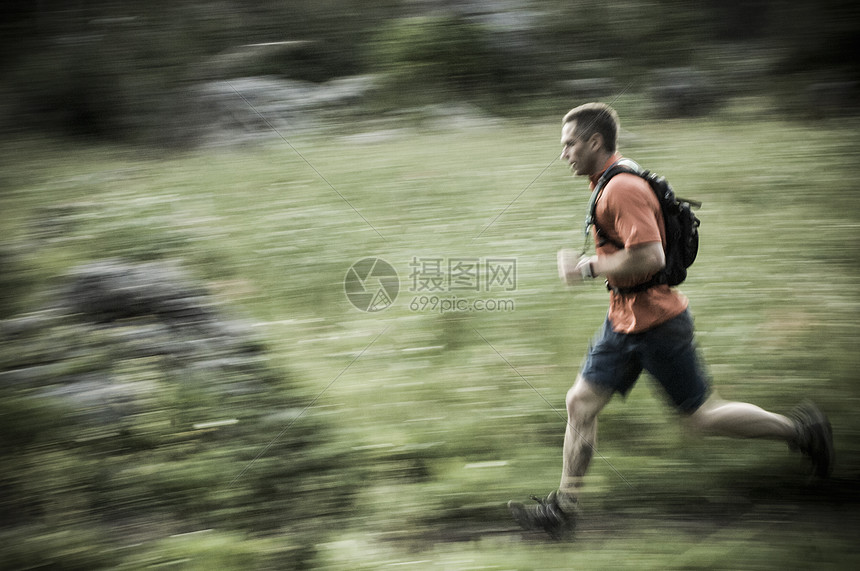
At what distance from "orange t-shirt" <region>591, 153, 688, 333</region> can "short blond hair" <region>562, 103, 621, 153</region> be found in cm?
10

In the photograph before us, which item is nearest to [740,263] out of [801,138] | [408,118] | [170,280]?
[801,138]

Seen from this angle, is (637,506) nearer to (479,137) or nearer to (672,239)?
(672,239)

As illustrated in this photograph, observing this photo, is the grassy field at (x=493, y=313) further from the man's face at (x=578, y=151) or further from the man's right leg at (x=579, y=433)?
the man's face at (x=578, y=151)

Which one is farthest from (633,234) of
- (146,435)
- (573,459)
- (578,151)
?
(146,435)

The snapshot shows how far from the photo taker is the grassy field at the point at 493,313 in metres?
3.50

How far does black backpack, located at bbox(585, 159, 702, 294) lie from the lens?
3115 millimetres

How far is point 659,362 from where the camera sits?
320cm

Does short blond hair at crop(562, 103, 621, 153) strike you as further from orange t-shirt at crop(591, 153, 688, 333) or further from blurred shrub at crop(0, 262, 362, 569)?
blurred shrub at crop(0, 262, 362, 569)

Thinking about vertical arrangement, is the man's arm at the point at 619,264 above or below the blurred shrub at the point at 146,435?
above

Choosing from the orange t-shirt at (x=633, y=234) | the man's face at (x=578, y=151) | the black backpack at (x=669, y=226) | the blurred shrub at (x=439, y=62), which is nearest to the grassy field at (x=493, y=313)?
the orange t-shirt at (x=633, y=234)

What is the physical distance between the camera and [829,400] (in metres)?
4.12

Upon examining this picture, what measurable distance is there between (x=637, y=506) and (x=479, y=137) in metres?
6.86

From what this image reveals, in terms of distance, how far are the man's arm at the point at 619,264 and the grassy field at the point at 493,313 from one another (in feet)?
4.08

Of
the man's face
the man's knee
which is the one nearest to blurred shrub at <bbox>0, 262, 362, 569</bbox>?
the man's knee
